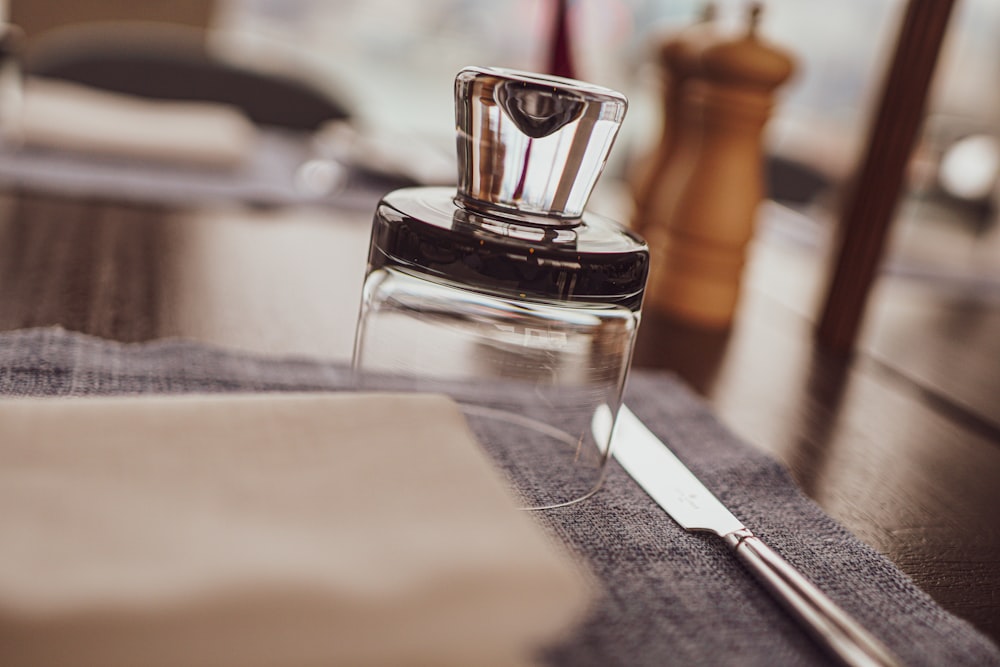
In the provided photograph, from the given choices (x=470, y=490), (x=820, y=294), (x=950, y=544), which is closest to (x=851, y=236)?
(x=820, y=294)

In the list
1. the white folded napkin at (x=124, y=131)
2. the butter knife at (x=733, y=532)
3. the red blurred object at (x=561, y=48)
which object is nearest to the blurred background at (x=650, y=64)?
the red blurred object at (x=561, y=48)

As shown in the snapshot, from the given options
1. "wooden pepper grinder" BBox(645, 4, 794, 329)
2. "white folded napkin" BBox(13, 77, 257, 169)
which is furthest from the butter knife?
Answer: "white folded napkin" BBox(13, 77, 257, 169)

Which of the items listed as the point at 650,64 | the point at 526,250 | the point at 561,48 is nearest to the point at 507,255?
the point at 526,250

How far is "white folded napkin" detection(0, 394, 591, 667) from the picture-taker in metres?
0.17

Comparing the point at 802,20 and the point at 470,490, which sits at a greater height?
the point at 802,20

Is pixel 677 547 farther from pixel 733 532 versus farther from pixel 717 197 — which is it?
pixel 717 197

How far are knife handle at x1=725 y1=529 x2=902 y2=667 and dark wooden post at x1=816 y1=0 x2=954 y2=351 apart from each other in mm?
399

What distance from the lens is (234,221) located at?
0.73 metres

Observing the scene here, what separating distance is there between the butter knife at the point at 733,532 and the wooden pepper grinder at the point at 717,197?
Answer: 231mm

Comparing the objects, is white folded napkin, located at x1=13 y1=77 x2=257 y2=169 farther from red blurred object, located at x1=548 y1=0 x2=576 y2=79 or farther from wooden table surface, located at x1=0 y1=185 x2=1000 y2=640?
red blurred object, located at x1=548 y1=0 x2=576 y2=79

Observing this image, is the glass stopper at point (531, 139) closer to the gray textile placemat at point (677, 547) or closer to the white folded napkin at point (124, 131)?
the gray textile placemat at point (677, 547)

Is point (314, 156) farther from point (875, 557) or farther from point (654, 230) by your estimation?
point (875, 557)

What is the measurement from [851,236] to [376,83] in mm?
2059

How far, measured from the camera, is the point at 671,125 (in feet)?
2.33
